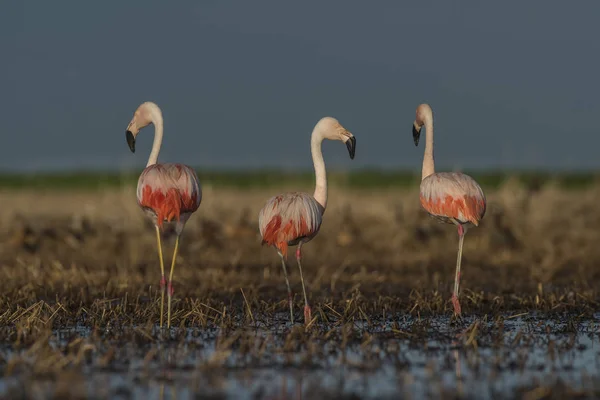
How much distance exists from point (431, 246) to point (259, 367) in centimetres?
948

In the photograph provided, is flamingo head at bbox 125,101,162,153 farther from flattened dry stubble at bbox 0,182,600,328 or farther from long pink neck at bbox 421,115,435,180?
long pink neck at bbox 421,115,435,180

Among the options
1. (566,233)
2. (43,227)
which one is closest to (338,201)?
(566,233)

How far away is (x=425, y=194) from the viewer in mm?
8578

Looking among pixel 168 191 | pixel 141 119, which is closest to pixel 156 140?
pixel 141 119

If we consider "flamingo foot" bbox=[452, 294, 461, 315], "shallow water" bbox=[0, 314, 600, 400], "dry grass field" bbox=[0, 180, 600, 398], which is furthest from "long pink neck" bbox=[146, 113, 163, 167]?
"flamingo foot" bbox=[452, 294, 461, 315]

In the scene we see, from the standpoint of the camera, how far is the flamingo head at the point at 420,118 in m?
9.04

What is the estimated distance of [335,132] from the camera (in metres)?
8.53

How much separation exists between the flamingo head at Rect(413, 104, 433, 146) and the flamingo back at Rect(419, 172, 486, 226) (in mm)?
730

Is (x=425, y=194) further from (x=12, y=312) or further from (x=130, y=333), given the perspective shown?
(x=12, y=312)

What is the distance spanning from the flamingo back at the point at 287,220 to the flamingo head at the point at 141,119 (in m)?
1.24

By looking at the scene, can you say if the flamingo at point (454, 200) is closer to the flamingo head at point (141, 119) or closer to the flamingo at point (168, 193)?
the flamingo at point (168, 193)

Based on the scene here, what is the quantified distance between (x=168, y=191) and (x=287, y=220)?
3.25 ft

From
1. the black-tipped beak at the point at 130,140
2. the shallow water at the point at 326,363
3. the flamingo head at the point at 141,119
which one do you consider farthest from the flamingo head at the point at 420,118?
the black-tipped beak at the point at 130,140

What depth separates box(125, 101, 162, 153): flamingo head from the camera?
8.31 m
